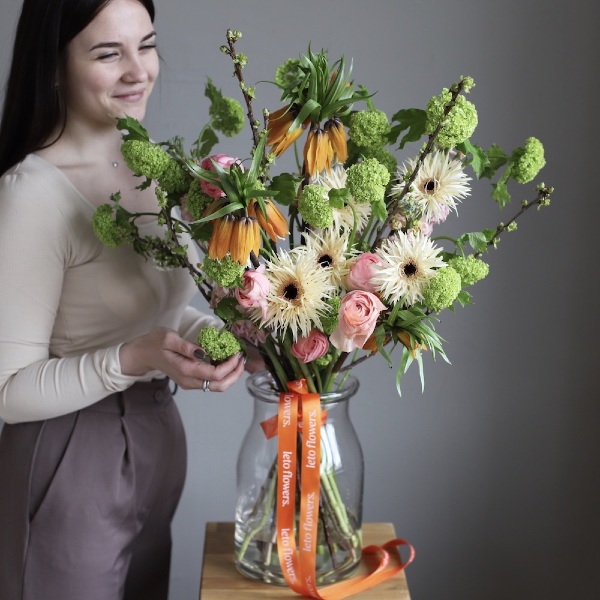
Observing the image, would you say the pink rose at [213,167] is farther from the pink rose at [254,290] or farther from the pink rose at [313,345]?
the pink rose at [313,345]

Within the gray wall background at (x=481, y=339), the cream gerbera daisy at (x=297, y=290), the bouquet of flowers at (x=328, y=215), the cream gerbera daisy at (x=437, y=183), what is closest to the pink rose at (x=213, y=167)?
the bouquet of flowers at (x=328, y=215)

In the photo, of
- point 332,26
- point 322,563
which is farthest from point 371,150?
point 332,26

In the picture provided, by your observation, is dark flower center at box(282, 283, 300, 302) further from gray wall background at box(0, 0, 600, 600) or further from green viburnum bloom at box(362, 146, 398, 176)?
gray wall background at box(0, 0, 600, 600)

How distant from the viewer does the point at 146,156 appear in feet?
3.53

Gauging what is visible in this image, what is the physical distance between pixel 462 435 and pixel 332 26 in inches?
36.2

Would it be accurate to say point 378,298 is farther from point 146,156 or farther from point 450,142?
point 146,156

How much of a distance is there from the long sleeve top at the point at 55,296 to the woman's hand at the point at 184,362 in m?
0.07

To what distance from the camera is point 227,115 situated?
1258 mm

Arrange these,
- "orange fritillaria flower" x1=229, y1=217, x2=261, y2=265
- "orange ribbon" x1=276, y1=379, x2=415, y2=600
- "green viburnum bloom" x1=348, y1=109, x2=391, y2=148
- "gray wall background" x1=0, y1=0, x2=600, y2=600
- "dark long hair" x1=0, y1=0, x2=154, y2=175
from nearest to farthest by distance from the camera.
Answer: "orange fritillaria flower" x1=229, y1=217, x2=261, y2=265, "green viburnum bloom" x1=348, y1=109, x2=391, y2=148, "orange ribbon" x1=276, y1=379, x2=415, y2=600, "dark long hair" x1=0, y1=0, x2=154, y2=175, "gray wall background" x1=0, y1=0, x2=600, y2=600

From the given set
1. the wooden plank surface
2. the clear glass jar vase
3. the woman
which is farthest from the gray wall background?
the clear glass jar vase

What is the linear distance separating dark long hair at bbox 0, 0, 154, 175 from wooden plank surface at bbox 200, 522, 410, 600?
679 millimetres

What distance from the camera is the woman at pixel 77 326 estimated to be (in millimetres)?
1318

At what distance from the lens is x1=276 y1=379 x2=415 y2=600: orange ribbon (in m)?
1.21

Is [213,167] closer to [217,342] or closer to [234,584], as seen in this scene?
[217,342]
